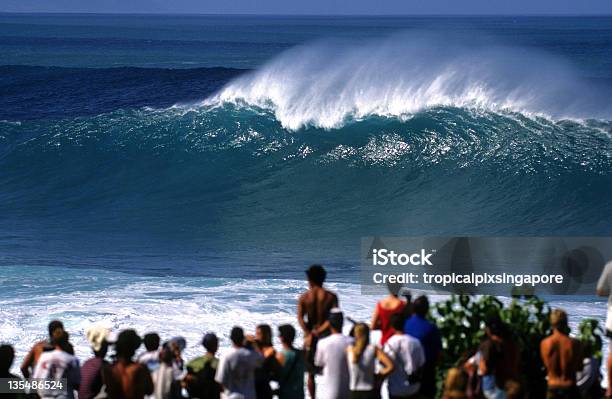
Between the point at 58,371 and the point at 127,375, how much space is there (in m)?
0.63

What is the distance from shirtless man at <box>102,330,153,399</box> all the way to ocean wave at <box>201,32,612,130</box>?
15.3 meters

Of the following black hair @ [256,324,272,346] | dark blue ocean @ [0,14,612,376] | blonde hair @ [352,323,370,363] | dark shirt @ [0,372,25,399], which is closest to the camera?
dark shirt @ [0,372,25,399]

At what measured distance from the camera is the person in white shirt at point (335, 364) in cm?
694

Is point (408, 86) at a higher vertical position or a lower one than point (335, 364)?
higher

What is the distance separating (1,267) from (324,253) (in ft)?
14.8

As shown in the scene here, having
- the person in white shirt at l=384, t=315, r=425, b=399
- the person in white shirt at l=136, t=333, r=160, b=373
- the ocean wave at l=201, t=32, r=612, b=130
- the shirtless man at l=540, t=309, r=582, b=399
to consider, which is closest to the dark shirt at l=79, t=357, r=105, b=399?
the person in white shirt at l=136, t=333, r=160, b=373

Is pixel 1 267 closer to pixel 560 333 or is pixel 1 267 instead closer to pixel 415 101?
pixel 560 333

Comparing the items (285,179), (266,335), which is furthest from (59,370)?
(285,179)

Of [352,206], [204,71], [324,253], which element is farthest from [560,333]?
[204,71]

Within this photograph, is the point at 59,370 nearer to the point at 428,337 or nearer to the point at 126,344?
the point at 126,344

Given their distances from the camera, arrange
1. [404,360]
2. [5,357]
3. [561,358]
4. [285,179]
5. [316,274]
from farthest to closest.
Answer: [285,179], [316,274], [404,360], [561,358], [5,357]

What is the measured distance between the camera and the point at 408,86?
2294 centimetres

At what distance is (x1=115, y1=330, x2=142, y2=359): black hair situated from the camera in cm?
650

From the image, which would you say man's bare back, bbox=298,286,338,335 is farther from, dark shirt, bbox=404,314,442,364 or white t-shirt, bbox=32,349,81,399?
white t-shirt, bbox=32,349,81,399
